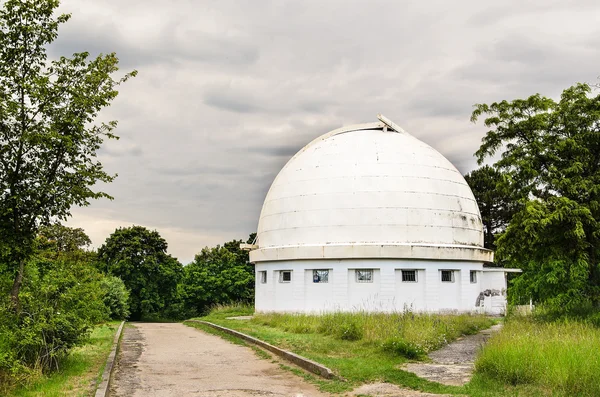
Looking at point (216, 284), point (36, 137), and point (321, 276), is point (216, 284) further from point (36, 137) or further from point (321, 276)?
point (36, 137)

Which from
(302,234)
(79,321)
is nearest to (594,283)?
(302,234)

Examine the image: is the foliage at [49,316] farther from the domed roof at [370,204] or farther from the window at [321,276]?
the domed roof at [370,204]

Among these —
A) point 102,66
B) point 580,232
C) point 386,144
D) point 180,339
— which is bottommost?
point 180,339

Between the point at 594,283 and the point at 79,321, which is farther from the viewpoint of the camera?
the point at 594,283

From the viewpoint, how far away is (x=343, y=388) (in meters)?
10.3

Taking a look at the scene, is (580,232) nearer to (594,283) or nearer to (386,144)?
(594,283)

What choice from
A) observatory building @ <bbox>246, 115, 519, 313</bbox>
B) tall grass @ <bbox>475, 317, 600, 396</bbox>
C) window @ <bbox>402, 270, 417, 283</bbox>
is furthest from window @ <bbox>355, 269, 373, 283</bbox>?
tall grass @ <bbox>475, 317, 600, 396</bbox>

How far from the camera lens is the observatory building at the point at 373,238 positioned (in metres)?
26.3

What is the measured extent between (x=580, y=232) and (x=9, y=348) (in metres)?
15.3

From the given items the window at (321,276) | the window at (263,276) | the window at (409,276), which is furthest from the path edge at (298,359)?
the window at (263,276)

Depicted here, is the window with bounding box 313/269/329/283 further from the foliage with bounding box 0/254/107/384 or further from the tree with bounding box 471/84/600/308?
the foliage with bounding box 0/254/107/384

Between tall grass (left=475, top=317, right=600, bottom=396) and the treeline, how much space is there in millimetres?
8097

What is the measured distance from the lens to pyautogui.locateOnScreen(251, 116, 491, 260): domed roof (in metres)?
26.7

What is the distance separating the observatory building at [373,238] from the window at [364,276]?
46mm
